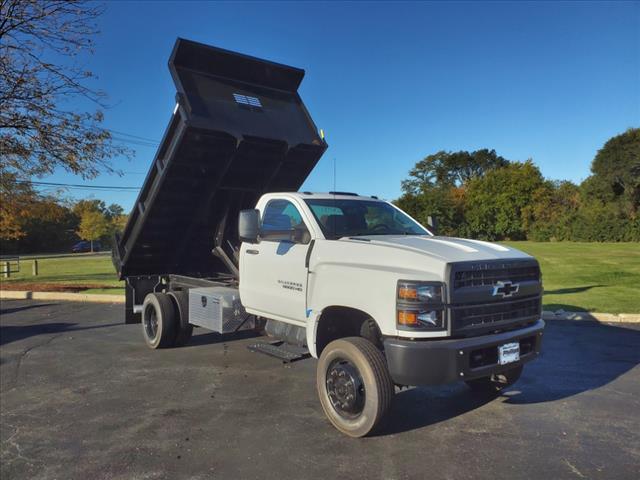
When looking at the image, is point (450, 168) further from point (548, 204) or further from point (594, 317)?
point (594, 317)

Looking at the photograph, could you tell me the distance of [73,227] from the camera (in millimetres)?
72688

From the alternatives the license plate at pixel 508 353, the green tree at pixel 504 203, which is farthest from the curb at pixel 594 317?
the green tree at pixel 504 203

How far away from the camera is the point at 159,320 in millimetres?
7629

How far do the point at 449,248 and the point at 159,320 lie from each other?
4.89m

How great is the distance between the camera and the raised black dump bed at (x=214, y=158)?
654 centimetres

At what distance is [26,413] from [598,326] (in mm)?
9037

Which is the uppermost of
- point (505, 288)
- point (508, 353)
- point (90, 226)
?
point (90, 226)

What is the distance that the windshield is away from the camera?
5.33m

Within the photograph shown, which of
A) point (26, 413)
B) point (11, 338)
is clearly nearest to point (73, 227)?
point (11, 338)

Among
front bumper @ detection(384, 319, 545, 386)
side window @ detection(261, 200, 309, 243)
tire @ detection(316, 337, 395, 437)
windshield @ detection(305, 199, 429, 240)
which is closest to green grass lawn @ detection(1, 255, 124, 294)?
side window @ detection(261, 200, 309, 243)

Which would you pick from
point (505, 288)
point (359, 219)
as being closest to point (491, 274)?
point (505, 288)

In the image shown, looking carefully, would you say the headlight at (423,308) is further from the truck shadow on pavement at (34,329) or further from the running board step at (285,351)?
the truck shadow on pavement at (34,329)

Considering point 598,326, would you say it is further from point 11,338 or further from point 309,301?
point 11,338

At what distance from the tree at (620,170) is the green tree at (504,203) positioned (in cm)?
833
